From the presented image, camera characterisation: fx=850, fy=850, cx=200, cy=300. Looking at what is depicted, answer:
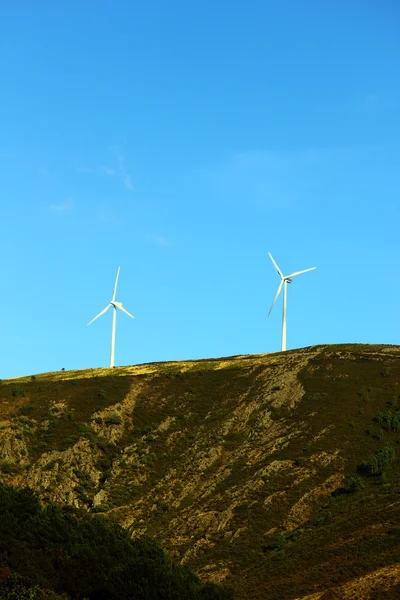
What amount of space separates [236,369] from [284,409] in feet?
76.4

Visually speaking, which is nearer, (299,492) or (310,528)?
(310,528)

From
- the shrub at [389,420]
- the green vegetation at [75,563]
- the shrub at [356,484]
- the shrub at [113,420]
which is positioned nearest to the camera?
the green vegetation at [75,563]

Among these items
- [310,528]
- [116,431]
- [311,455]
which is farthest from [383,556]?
[116,431]

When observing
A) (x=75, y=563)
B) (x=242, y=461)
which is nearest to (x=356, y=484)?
(x=242, y=461)

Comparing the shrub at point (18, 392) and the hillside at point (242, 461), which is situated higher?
the shrub at point (18, 392)

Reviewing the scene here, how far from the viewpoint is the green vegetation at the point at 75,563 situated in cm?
6538

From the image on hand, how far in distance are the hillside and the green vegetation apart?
8.98m

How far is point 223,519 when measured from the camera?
99438 millimetres

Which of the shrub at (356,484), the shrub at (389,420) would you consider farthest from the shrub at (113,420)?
the shrub at (356,484)

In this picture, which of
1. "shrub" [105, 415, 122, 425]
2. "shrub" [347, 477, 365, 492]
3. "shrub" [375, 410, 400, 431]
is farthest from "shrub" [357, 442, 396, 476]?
"shrub" [105, 415, 122, 425]

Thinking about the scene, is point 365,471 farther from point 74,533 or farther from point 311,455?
point 74,533

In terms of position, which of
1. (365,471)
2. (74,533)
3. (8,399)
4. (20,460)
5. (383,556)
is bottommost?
(383,556)

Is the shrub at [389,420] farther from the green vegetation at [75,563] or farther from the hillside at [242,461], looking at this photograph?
the green vegetation at [75,563]

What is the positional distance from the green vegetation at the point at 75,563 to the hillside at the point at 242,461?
29.5 ft
